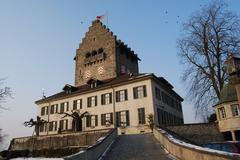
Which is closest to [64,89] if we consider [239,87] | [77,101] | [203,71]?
[77,101]

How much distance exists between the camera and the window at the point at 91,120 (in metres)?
32.3

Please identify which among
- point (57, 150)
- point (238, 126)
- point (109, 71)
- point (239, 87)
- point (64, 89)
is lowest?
point (57, 150)

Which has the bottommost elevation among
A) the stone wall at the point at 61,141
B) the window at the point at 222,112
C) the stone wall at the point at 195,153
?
the stone wall at the point at 195,153

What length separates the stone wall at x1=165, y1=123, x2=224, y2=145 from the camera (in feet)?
76.3

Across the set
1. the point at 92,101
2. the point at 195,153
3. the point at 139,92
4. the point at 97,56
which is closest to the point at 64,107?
the point at 92,101

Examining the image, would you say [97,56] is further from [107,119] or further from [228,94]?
[228,94]

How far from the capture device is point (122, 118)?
A: 29891mm

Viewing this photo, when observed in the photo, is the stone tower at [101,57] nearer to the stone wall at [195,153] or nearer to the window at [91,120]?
the window at [91,120]

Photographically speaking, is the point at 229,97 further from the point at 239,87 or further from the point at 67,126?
the point at 67,126

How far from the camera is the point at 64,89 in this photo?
130 feet

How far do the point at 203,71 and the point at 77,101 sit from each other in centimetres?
1931

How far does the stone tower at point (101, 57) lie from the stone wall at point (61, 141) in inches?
579

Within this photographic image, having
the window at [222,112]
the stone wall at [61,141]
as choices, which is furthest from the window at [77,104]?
the window at [222,112]

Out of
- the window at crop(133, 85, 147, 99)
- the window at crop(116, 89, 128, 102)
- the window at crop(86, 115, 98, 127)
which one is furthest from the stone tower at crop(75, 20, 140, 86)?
the window at crop(133, 85, 147, 99)
